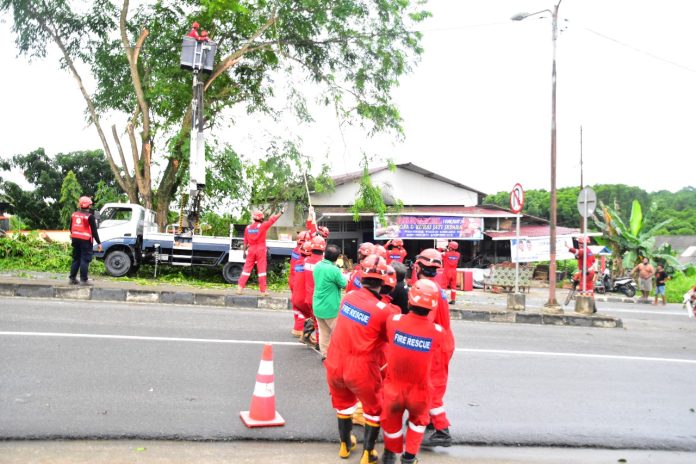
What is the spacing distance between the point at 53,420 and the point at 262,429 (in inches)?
69.3

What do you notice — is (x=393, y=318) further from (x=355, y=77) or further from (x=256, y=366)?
(x=355, y=77)

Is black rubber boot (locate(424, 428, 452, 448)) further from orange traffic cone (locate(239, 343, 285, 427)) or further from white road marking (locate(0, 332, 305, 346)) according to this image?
white road marking (locate(0, 332, 305, 346))

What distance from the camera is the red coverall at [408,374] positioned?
164 inches

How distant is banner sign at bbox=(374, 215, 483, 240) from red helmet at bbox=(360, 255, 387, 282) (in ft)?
65.6

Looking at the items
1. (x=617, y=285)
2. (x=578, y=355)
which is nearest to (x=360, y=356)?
(x=578, y=355)

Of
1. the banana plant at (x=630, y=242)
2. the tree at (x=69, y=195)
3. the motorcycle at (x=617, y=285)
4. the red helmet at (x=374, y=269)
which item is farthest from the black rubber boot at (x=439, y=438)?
the tree at (x=69, y=195)

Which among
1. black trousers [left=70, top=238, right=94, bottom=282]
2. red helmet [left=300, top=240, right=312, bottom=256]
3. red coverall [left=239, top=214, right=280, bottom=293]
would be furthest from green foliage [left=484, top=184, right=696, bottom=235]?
red helmet [left=300, top=240, right=312, bottom=256]

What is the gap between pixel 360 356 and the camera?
439 cm

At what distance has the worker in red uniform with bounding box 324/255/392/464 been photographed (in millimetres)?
4391

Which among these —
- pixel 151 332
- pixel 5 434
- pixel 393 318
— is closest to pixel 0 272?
pixel 151 332

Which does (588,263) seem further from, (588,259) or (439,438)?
(439,438)

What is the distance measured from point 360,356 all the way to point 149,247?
41.0 feet

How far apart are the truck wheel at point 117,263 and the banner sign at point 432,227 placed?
11.8 m

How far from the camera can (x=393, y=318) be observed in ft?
14.1
